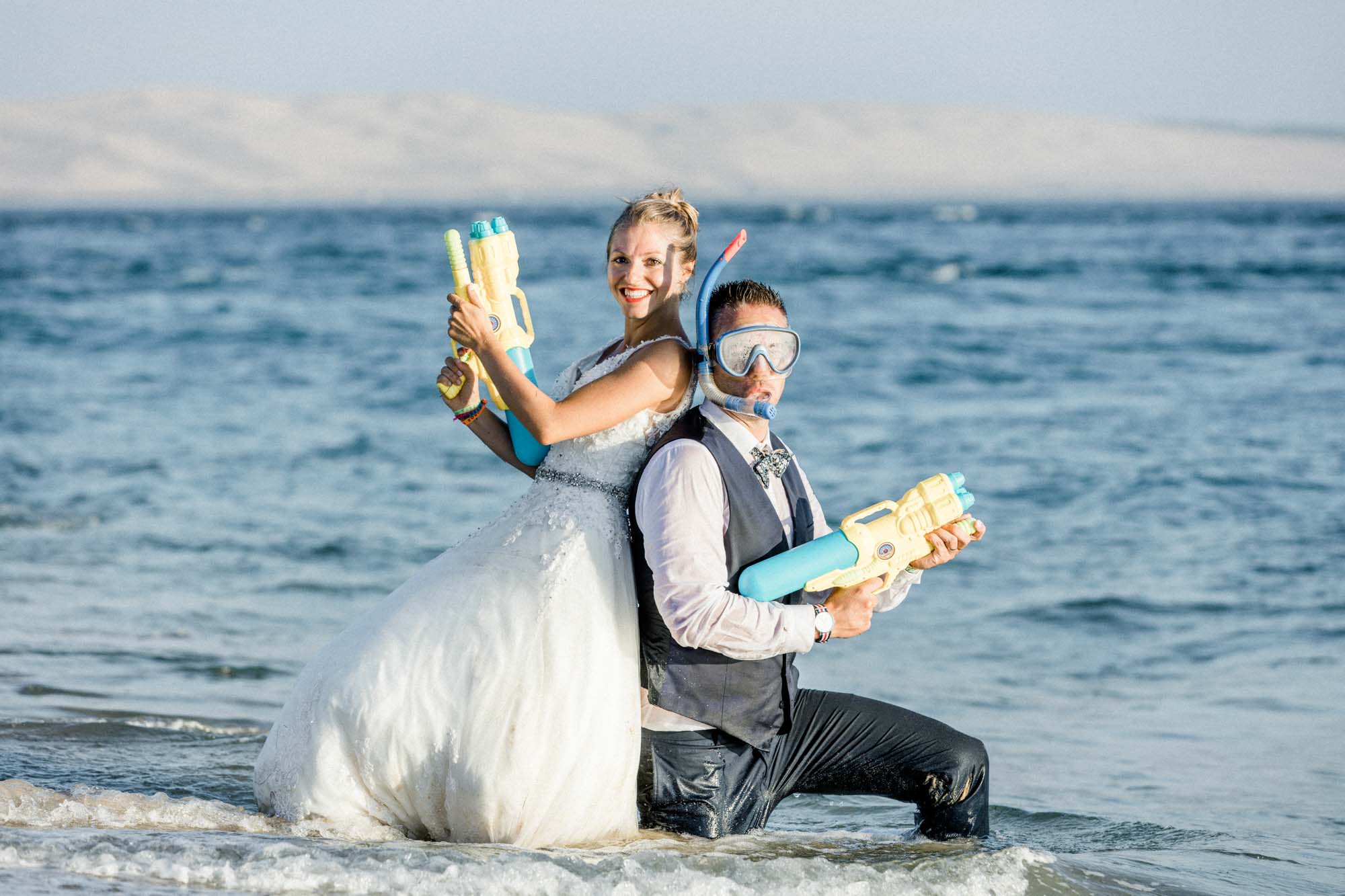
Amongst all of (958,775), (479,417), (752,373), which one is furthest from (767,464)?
(958,775)

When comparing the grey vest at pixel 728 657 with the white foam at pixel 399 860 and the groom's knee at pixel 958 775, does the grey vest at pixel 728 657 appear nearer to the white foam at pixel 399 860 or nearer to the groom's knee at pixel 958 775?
the white foam at pixel 399 860

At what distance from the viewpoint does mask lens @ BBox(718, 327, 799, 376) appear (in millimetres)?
4133

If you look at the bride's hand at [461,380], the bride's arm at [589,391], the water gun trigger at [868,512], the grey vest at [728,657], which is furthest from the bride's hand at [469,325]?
the water gun trigger at [868,512]

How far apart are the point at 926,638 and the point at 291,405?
11251 mm

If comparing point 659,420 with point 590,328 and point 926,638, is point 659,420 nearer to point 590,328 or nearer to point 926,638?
point 926,638

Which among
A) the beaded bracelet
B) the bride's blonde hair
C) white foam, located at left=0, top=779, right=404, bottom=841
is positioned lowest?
white foam, located at left=0, top=779, right=404, bottom=841

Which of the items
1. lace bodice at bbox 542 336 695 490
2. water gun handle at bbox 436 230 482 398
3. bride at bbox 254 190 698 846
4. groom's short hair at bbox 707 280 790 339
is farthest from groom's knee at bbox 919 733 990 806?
water gun handle at bbox 436 230 482 398

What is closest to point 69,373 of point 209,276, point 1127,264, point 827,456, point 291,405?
point 291,405

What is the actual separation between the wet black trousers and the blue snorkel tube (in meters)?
0.97

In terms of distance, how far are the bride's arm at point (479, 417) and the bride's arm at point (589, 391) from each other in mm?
191

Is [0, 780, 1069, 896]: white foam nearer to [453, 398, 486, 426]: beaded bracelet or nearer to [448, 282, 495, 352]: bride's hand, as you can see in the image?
[453, 398, 486, 426]: beaded bracelet

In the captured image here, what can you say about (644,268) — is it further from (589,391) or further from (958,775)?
(958,775)

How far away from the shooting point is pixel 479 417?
14.7ft

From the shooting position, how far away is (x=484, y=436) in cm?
459
